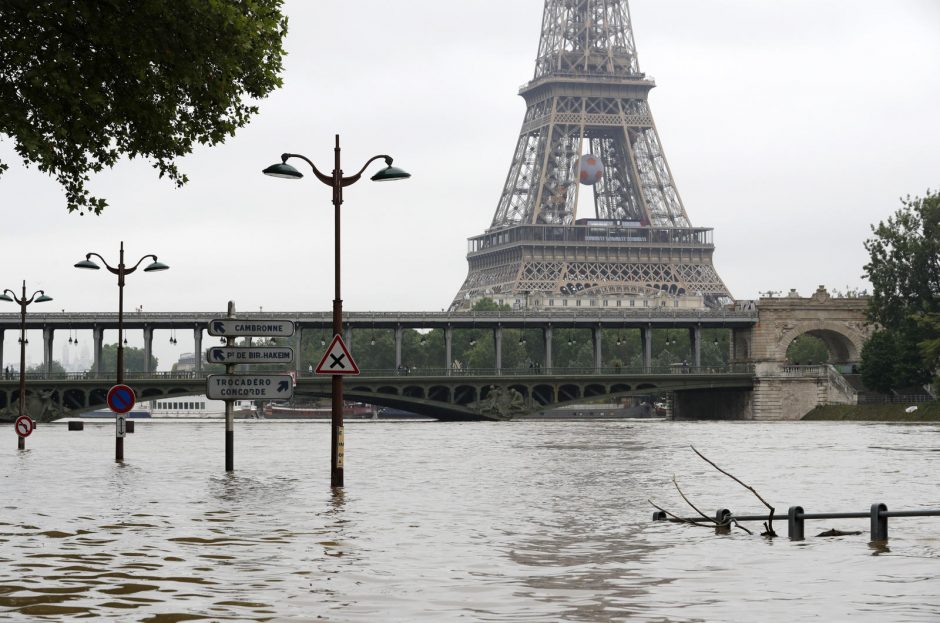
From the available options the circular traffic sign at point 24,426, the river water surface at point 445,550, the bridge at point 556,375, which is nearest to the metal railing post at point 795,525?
the river water surface at point 445,550

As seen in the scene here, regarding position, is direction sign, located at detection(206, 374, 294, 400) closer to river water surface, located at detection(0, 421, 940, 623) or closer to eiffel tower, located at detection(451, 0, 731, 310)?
river water surface, located at detection(0, 421, 940, 623)

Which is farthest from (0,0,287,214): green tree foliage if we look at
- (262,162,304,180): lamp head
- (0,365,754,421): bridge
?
(0,365,754,421): bridge

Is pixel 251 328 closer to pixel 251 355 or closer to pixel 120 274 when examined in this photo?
pixel 251 355

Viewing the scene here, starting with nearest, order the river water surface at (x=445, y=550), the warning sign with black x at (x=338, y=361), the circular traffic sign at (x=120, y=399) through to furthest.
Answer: the river water surface at (x=445, y=550)
the warning sign with black x at (x=338, y=361)
the circular traffic sign at (x=120, y=399)

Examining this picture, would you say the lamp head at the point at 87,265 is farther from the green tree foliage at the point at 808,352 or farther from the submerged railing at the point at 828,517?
the green tree foliage at the point at 808,352

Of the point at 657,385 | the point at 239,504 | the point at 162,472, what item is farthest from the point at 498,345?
the point at 239,504

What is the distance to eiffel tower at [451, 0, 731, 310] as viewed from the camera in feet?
601

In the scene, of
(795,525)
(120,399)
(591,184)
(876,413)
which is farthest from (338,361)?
(591,184)

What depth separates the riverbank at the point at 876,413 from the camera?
4067 inches

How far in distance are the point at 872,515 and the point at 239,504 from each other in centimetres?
1161

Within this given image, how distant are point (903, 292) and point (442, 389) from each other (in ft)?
125

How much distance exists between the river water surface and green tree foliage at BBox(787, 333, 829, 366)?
132m

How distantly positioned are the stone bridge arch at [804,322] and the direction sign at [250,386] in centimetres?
10165

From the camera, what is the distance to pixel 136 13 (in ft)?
72.3
